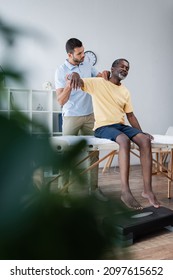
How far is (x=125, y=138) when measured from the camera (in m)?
2.06

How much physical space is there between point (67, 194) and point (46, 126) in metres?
0.04

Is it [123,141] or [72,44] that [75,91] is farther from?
[123,141]

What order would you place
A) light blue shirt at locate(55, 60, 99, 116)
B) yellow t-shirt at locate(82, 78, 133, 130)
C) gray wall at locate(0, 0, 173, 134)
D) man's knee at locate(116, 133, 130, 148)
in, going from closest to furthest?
1. man's knee at locate(116, 133, 130, 148)
2. yellow t-shirt at locate(82, 78, 133, 130)
3. light blue shirt at locate(55, 60, 99, 116)
4. gray wall at locate(0, 0, 173, 134)

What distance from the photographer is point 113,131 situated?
215 centimetres

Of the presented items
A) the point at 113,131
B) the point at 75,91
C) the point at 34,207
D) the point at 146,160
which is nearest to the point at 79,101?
the point at 75,91

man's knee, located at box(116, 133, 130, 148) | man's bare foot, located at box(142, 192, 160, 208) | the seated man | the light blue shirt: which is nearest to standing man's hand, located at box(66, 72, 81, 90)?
the seated man

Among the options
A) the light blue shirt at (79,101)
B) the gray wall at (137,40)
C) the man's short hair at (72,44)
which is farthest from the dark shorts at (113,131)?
the gray wall at (137,40)

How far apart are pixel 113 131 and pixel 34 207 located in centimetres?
199

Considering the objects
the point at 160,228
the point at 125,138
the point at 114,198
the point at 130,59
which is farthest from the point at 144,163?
the point at 130,59

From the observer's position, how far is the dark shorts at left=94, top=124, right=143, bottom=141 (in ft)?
7.00

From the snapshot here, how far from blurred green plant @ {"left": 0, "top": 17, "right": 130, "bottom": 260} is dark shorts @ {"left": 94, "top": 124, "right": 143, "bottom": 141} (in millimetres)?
1929

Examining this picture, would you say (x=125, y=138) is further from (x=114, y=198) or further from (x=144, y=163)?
(x=114, y=198)

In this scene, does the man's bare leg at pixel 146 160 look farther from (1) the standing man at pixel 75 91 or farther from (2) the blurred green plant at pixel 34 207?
(2) the blurred green plant at pixel 34 207

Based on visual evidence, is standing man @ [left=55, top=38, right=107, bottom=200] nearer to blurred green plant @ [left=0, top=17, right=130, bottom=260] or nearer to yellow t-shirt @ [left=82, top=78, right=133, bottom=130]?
yellow t-shirt @ [left=82, top=78, right=133, bottom=130]
